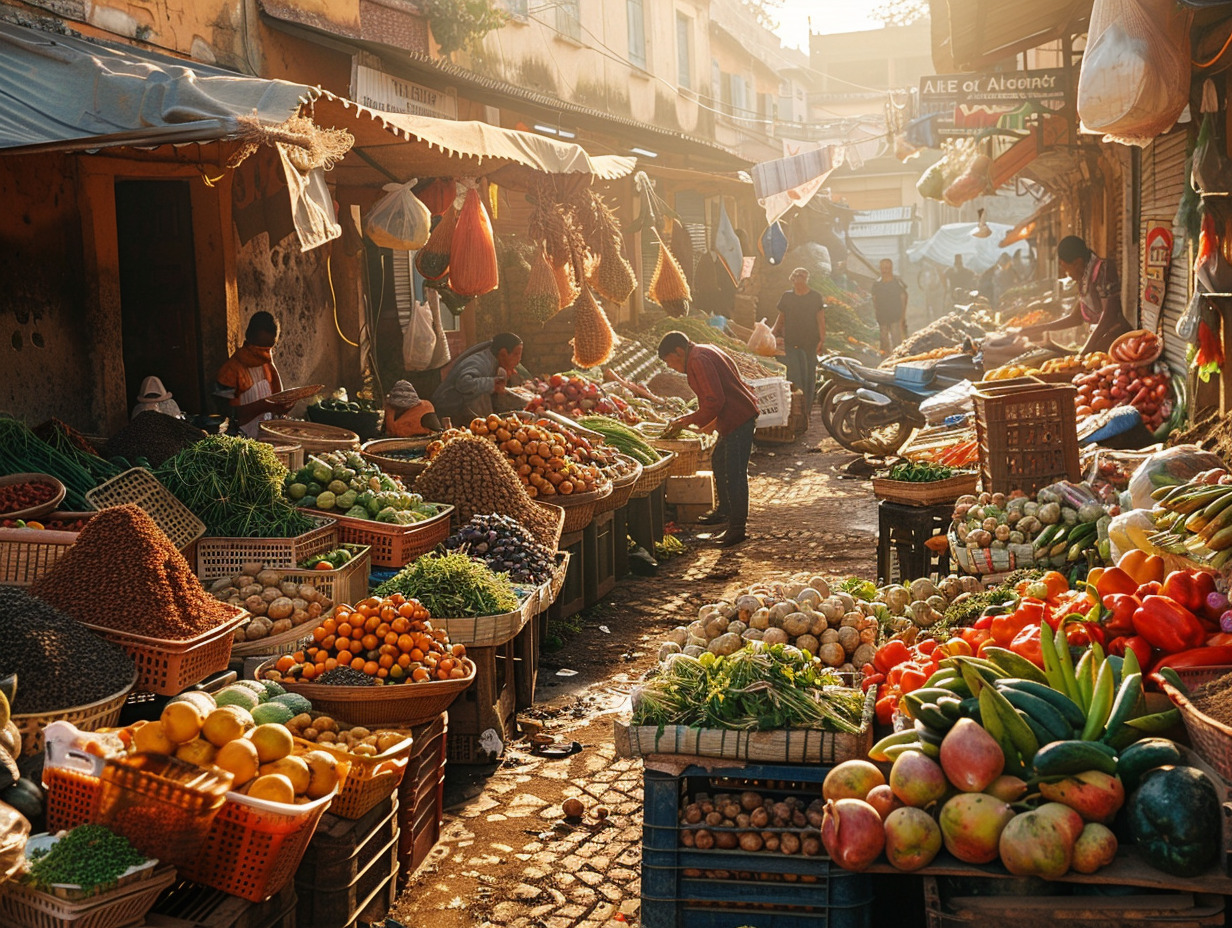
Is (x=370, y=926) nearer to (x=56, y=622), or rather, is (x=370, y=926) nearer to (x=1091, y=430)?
(x=56, y=622)

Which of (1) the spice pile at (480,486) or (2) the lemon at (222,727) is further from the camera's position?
(1) the spice pile at (480,486)

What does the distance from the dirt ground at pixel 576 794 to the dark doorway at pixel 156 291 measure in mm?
4140

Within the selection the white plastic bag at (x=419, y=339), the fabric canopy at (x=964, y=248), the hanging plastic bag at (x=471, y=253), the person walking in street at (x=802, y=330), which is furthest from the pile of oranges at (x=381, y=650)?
the fabric canopy at (x=964, y=248)

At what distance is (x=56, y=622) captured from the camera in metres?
4.45

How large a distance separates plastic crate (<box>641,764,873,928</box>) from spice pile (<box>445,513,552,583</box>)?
9.27 ft

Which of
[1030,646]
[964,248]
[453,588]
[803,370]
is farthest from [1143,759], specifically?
[964,248]

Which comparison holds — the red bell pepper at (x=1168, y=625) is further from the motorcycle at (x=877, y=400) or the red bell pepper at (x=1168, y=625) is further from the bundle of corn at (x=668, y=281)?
the motorcycle at (x=877, y=400)

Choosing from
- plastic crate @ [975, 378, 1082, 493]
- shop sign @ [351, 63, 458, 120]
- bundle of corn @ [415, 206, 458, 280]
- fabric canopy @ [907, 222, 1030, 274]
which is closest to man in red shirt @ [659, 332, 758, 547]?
bundle of corn @ [415, 206, 458, 280]

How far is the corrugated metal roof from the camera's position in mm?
5695

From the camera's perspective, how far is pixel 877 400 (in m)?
14.8

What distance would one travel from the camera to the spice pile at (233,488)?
6.39 metres

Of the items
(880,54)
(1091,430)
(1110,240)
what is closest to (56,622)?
(1091,430)

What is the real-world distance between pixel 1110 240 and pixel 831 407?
394 centimetres

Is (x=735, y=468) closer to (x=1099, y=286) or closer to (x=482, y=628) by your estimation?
(x=1099, y=286)
